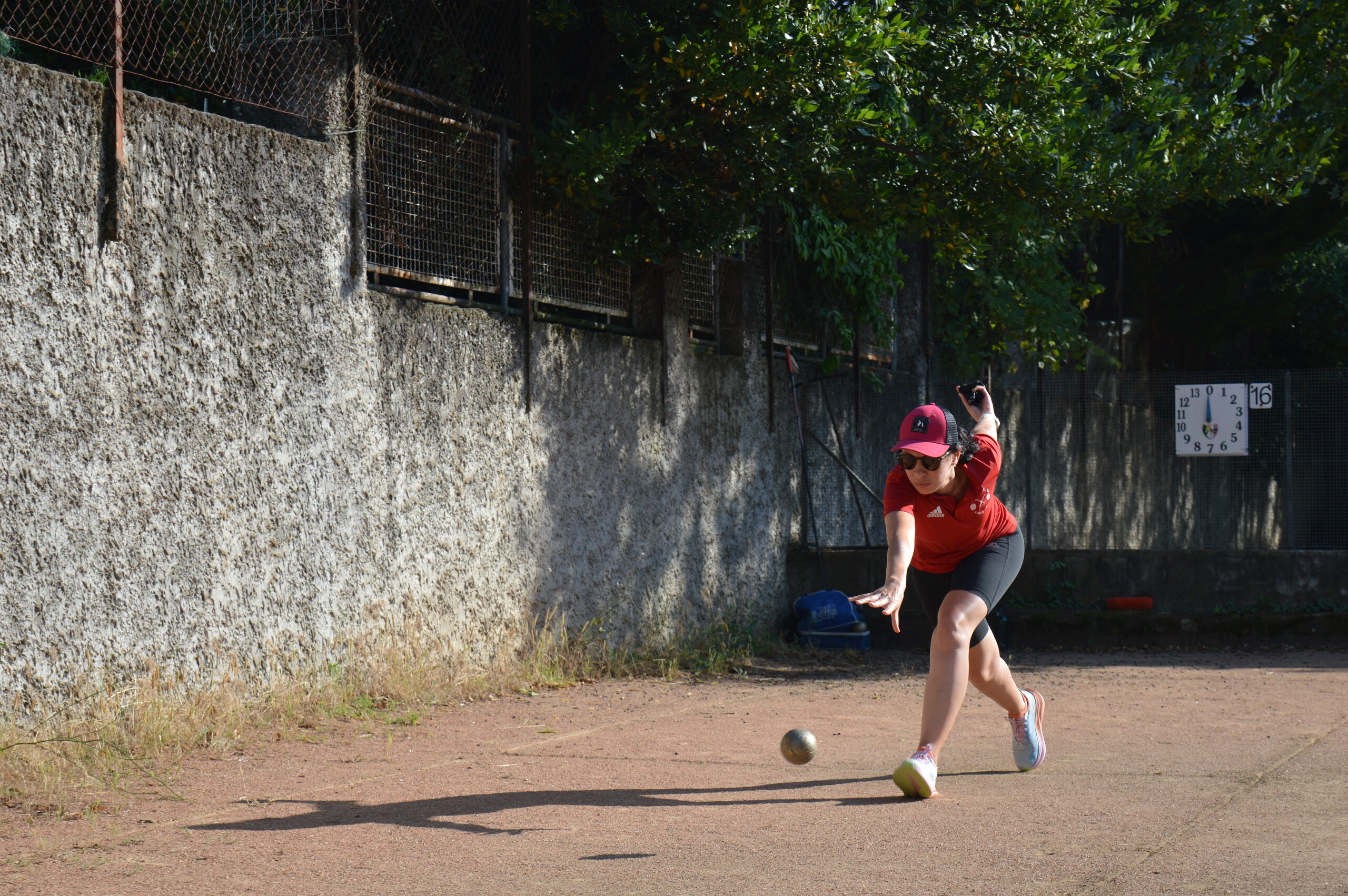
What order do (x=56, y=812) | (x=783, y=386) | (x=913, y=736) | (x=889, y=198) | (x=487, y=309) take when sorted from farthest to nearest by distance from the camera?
(x=783, y=386) → (x=889, y=198) → (x=487, y=309) → (x=913, y=736) → (x=56, y=812)

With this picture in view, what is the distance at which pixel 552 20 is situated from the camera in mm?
9500

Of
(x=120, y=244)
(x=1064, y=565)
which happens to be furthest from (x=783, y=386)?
(x=120, y=244)

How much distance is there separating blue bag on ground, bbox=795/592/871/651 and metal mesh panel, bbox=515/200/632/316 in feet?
10.7

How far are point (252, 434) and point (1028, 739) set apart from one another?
433 centimetres

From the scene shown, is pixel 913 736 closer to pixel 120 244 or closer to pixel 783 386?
pixel 120 244

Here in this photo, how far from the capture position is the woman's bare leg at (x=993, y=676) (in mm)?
6109

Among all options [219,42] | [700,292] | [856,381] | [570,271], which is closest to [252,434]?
[219,42]

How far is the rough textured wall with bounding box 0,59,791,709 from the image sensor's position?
6.33m

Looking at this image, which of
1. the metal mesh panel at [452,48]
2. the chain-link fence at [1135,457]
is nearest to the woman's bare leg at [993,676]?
the metal mesh panel at [452,48]

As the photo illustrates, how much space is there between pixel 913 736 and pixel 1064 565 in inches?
243

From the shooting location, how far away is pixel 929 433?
227 inches

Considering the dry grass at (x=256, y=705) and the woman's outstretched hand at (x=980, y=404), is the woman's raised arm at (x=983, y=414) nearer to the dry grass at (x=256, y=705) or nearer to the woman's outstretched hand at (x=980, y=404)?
the woman's outstretched hand at (x=980, y=404)

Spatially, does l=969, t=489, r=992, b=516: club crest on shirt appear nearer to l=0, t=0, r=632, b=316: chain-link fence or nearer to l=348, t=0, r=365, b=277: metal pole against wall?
l=348, t=0, r=365, b=277: metal pole against wall

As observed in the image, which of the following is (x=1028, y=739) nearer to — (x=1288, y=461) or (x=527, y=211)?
(x=527, y=211)
